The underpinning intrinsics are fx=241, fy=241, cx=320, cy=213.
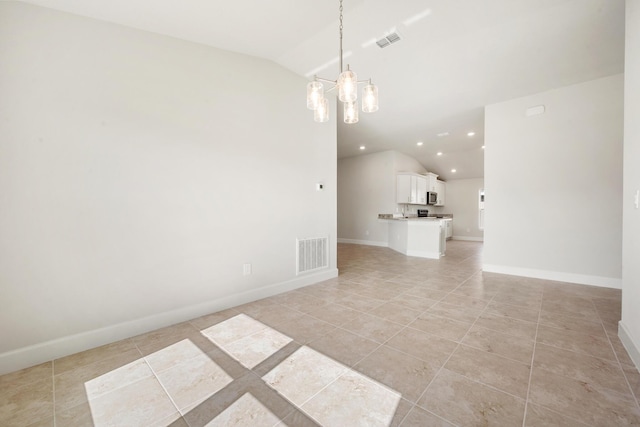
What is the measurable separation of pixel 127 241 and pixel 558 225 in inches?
235

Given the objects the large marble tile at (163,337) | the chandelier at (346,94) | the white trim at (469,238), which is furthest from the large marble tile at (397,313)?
the white trim at (469,238)

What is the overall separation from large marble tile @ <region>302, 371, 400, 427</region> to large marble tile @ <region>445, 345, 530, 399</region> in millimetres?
619

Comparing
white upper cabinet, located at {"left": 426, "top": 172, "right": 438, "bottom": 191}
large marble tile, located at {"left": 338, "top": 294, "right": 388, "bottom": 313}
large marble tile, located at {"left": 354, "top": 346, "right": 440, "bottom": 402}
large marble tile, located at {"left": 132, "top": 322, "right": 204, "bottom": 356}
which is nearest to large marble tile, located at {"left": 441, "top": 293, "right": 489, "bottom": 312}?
large marble tile, located at {"left": 338, "top": 294, "right": 388, "bottom": 313}

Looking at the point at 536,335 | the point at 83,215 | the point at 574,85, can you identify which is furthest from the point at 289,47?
the point at 574,85

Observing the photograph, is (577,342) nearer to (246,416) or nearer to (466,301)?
(466,301)

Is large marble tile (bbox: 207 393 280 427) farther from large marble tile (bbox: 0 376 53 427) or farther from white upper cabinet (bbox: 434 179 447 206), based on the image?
white upper cabinet (bbox: 434 179 447 206)

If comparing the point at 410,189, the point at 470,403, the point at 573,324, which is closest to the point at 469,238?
the point at 410,189

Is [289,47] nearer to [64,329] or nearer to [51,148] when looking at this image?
[51,148]

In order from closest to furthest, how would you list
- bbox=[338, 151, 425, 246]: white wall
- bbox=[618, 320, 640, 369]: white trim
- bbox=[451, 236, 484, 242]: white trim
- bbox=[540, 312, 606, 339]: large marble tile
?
bbox=[618, 320, 640, 369]: white trim, bbox=[540, 312, 606, 339]: large marble tile, bbox=[338, 151, 425, 246]: white wall, bbox=[451, 236, 484, 242]: white trim

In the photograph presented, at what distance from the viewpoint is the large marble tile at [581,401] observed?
132 centimetres

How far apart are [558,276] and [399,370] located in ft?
13.1

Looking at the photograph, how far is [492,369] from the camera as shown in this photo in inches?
68.4

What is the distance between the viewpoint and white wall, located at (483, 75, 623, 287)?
3.59 m

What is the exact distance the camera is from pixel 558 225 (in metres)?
3.96
